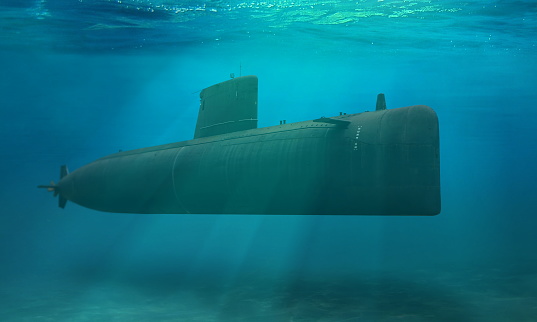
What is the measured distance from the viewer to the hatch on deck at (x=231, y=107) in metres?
11.4

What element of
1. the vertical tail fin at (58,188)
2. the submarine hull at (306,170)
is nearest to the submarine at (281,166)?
the submarine hull at (306,170)

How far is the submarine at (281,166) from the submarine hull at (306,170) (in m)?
0.02

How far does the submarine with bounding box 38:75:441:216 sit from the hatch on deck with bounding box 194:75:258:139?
3 cm

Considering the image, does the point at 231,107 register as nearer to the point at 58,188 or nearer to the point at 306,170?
the point at 306,170

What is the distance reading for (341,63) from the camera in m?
24.8

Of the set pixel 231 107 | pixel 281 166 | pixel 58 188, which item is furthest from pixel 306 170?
pixel 58 188

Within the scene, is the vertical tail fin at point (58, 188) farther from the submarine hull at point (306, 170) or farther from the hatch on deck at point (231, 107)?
the hatch on deck at point (231, 107)

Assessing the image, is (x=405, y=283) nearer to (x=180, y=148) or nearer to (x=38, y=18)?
(x=180, y=148)

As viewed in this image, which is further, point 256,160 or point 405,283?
point 405,283

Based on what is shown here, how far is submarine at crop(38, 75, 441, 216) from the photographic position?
25.4ft

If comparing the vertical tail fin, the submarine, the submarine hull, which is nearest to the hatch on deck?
the submarine

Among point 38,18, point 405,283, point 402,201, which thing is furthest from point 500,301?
point 38,18

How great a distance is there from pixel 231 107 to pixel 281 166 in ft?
10.5

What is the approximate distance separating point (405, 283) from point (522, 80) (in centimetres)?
2416
